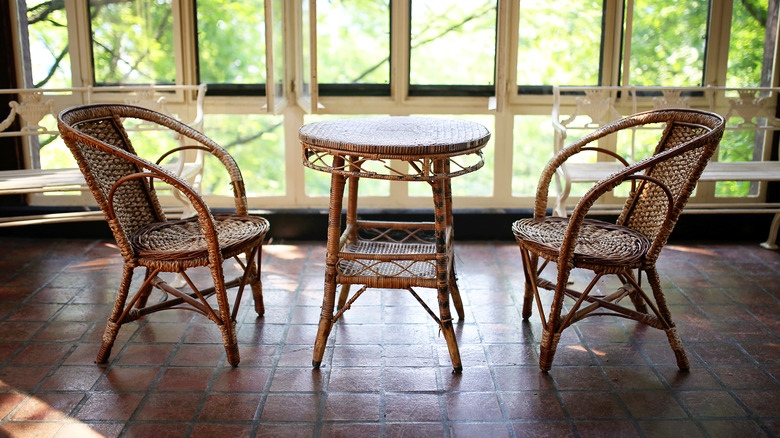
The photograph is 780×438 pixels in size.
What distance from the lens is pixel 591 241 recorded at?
299 cm

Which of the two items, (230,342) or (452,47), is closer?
(230,342)

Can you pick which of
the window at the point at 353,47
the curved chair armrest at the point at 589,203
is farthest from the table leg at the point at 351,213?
the window at the point at 353,47

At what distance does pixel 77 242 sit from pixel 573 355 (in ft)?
10.2

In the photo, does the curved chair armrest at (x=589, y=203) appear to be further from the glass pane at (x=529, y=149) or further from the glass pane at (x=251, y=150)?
the glass pane at (x=251, y=150)

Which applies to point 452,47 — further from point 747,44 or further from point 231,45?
point 747,44

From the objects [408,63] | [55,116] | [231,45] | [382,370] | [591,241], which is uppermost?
[231,45]

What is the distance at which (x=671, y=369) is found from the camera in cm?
290

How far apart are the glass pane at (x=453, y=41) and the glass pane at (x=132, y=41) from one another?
1527 millimetres

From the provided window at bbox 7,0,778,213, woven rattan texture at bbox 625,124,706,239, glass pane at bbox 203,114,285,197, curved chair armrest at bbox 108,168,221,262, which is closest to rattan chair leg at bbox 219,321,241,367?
curved chair armrest at bbox 108,168,221,262

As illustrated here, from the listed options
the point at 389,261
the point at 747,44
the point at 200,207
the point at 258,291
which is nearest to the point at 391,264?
the point at 389,261

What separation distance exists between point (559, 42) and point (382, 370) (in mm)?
2611

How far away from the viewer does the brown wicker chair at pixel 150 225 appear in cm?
273

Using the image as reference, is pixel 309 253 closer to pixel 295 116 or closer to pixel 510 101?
pixel 295 116

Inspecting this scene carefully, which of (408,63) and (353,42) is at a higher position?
(353,42)
